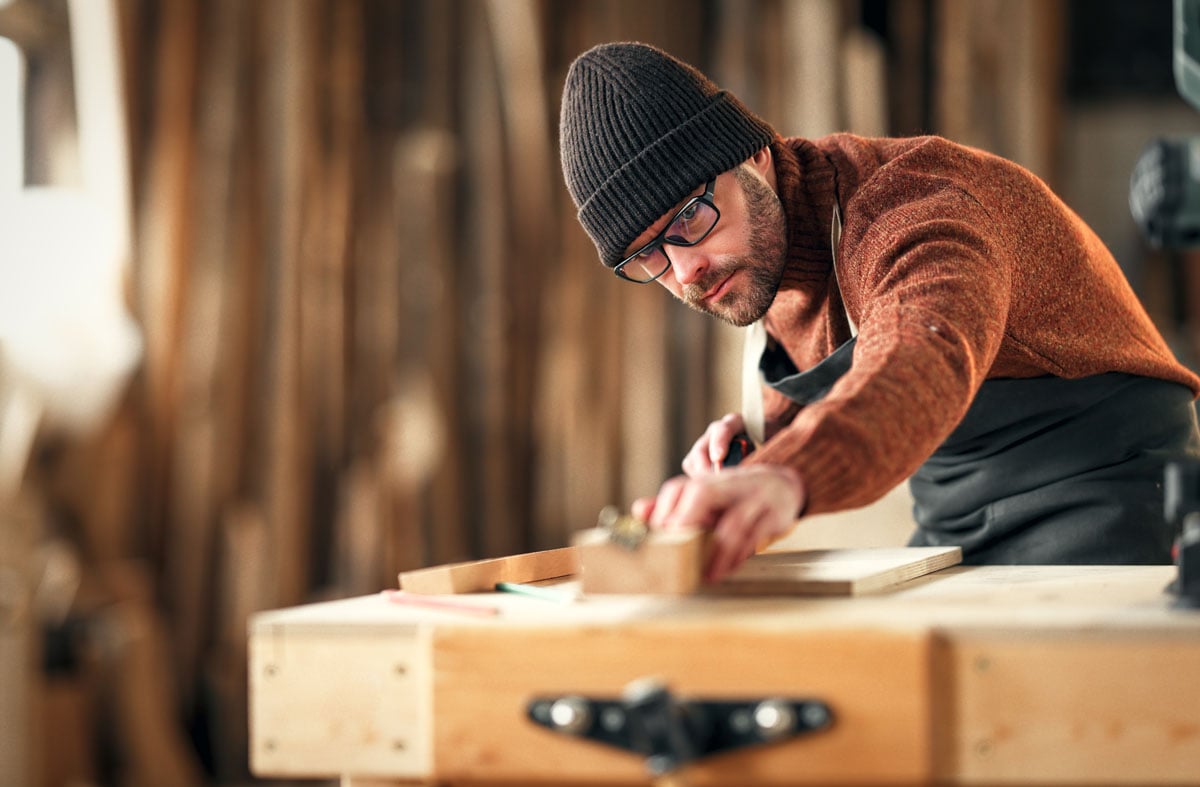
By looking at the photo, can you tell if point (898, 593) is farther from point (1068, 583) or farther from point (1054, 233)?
point (1054, 233)

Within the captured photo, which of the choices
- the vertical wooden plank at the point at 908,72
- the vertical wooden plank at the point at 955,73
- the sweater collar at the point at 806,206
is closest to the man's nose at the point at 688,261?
the sweater collar at the point at 806,206

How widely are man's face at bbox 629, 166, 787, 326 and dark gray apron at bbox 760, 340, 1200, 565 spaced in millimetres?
171

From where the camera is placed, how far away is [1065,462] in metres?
1.93

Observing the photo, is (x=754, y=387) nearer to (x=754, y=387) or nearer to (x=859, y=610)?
(x=754, y=387)

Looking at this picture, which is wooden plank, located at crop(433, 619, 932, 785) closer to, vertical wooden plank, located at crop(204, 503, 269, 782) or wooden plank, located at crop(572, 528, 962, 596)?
wooden plank, located at crop(572, 528, 962, 596)

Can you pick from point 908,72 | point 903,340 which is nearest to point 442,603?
point 903,340

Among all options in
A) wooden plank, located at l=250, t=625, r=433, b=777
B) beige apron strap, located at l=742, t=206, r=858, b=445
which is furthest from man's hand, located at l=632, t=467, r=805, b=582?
beige apron strap, located at l=742, t=206, r=858, b=445

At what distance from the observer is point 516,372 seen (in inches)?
158

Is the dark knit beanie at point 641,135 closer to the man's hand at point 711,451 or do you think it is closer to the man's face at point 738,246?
the man's face at point 738,246

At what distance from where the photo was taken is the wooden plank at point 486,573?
1422 mm

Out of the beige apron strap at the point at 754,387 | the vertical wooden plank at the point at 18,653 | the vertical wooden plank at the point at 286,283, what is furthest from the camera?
the vertical wooden plank at the point at 286,283

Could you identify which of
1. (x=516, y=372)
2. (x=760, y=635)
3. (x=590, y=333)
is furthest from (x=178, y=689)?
(x=760, y=635)

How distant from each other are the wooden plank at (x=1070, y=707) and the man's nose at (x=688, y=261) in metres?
0.91

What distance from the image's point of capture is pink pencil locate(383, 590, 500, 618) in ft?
4.06
